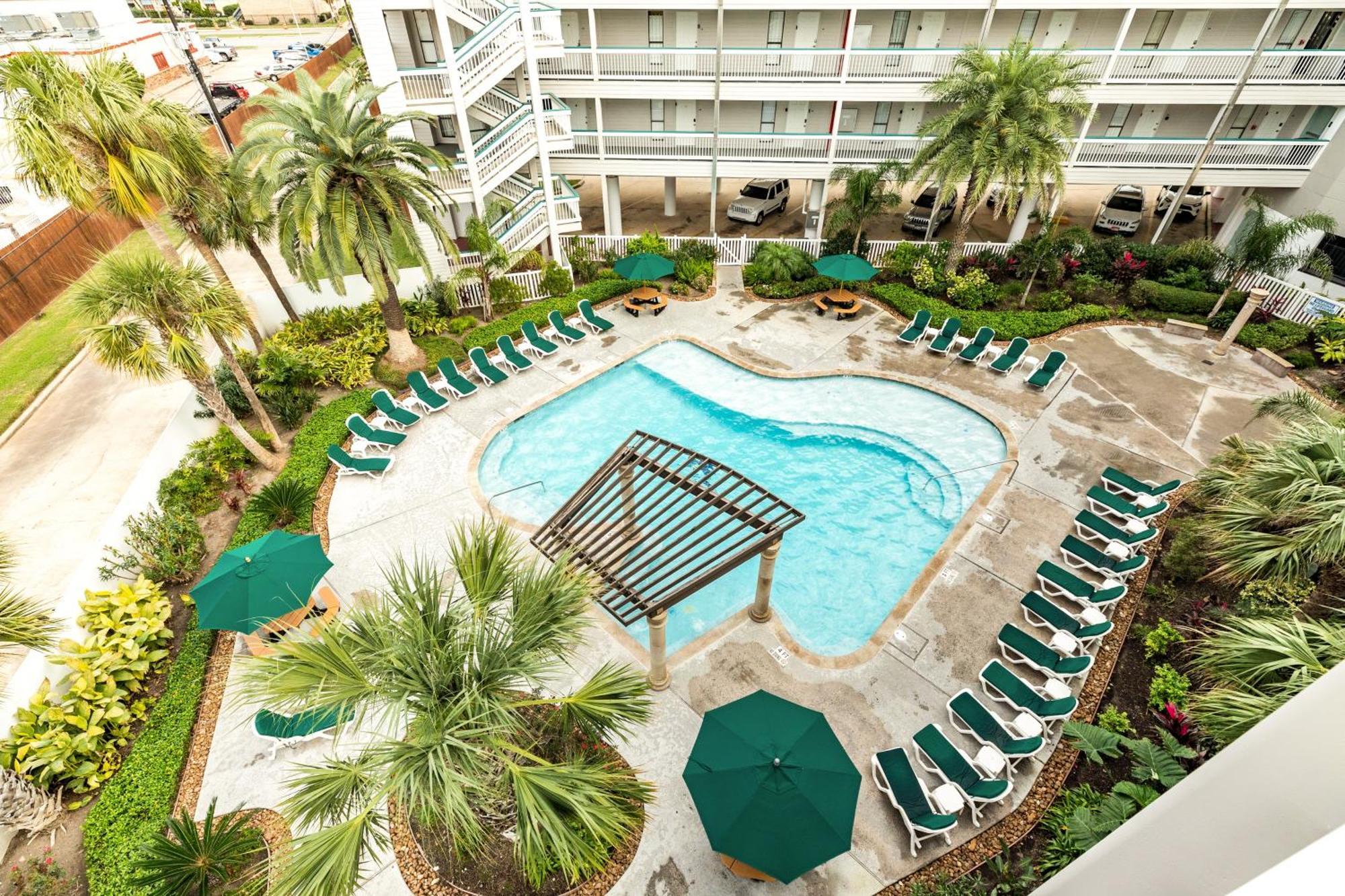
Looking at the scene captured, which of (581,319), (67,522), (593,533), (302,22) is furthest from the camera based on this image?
(302,22)

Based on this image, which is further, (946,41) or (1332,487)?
(946,41)

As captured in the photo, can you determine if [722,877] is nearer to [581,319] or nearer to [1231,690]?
[1231,690]

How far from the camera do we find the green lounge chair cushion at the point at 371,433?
15078 mm

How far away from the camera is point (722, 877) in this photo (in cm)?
805

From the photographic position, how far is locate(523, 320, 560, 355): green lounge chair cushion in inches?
725

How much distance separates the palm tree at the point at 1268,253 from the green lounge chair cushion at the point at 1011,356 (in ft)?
22.8

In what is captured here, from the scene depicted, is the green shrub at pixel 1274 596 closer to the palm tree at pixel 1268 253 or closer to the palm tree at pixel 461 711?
the palm tree at pixel 461 711

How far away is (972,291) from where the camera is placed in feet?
65.6

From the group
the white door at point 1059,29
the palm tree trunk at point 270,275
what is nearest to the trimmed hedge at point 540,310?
the palm tree trunk at point 270,275

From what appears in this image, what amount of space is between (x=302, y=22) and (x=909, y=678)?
9725cm

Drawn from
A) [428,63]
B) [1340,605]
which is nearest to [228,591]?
[1340,605]

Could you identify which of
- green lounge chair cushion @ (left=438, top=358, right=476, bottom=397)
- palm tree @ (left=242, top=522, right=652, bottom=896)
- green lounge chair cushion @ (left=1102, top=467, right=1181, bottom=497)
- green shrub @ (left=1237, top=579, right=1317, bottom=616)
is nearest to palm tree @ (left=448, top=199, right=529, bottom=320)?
green lounge chair cushion @ (left=438, top=358, right=476, bottom=397)

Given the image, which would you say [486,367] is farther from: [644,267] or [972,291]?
[972,291]

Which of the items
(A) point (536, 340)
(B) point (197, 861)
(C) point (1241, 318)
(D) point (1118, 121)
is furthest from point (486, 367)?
(D) point (1118, 121)
